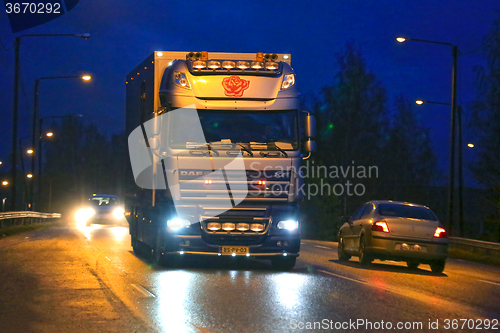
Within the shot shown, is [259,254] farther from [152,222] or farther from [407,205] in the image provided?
[407,205]

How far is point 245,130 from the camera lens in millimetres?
13227

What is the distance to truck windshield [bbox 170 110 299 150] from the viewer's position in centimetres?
1302

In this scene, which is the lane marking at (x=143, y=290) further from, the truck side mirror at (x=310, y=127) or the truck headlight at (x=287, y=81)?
the truck headlight at (x=287, y=81)

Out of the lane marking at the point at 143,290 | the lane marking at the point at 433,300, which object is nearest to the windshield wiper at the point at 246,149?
the lane marking at the point at 433,300

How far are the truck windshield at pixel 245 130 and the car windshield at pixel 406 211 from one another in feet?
11.3

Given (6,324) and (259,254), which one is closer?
(6,324)

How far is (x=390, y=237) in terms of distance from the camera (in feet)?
48.5

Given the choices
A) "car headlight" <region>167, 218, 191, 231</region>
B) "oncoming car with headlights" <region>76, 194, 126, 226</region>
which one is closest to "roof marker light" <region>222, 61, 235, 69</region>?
"car headlight" <region>167, 218, 191, 231</region>

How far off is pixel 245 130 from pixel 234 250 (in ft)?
7.71

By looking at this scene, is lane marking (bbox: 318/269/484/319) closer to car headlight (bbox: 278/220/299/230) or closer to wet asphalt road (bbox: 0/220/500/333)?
wet asphalt road (bbox: 0/220/500/333)

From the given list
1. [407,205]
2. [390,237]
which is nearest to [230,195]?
[390,237]

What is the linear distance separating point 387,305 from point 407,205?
7.09 metres

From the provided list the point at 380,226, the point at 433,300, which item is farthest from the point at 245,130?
the point at 433,300

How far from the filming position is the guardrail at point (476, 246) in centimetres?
2092
